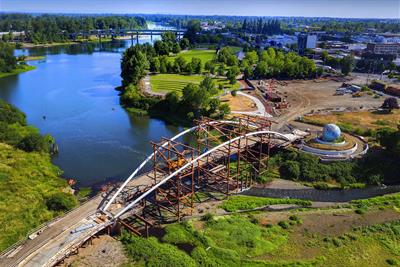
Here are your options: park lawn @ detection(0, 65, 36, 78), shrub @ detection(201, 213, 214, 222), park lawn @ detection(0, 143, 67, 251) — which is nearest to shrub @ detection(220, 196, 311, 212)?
shrub @ detection(201, 213, 214, 222)

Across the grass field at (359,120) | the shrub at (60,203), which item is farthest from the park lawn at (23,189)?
the grass field at (359,120)

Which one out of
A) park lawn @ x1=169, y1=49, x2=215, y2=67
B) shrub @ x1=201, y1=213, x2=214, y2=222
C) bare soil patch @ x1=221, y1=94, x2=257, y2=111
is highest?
park lawn @ x1=169, y1=49, x2=215, y2=67

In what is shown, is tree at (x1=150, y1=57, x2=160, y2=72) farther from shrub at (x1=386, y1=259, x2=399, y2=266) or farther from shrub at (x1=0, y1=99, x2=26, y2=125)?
shrub at (x1=386, y1=259, x2=399, y2=266)

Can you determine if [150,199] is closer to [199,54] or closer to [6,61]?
[6,61]

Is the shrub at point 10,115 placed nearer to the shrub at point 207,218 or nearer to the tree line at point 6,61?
the shrub at point 207,218

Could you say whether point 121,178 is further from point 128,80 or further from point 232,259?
point 128,80
